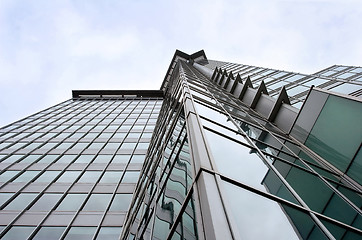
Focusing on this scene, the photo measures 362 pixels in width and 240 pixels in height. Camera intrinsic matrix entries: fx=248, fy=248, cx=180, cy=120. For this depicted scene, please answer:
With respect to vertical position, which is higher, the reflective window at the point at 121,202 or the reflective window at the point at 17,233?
the reflective window at the point at 121,202

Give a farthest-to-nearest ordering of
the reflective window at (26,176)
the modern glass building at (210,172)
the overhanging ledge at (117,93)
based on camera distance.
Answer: the overhanging ledge at (117,93)
the reflective window at (26,176)
the modern glass building at (210,172)

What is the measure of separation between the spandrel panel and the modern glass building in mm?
18

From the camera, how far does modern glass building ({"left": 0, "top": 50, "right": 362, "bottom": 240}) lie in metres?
3.85

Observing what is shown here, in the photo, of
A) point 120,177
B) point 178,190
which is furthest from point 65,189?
point 178,190

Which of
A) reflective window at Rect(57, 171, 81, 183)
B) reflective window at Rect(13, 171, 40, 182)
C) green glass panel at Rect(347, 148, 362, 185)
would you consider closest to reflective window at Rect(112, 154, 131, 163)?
reflective window at Rect(57, 171, 81, 183)

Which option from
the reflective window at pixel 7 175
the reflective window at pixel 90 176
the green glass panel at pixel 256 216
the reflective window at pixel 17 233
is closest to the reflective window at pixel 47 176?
the reflective window at pixel 90 176

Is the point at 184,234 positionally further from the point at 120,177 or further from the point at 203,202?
the point at 120,177

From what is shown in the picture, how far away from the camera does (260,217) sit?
3.67 m

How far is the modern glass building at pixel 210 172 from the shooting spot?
385cm

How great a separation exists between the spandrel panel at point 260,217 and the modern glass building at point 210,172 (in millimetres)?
18

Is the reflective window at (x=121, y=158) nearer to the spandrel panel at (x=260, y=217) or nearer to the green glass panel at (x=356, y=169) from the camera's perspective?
the green glass panel at (x=356, y=169)

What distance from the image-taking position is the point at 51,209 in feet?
45.3

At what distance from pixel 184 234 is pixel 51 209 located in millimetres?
12854

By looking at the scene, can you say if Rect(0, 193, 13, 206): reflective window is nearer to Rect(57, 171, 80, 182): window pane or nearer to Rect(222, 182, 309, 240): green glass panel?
Rect(57, 171, 80, 182): window pane
